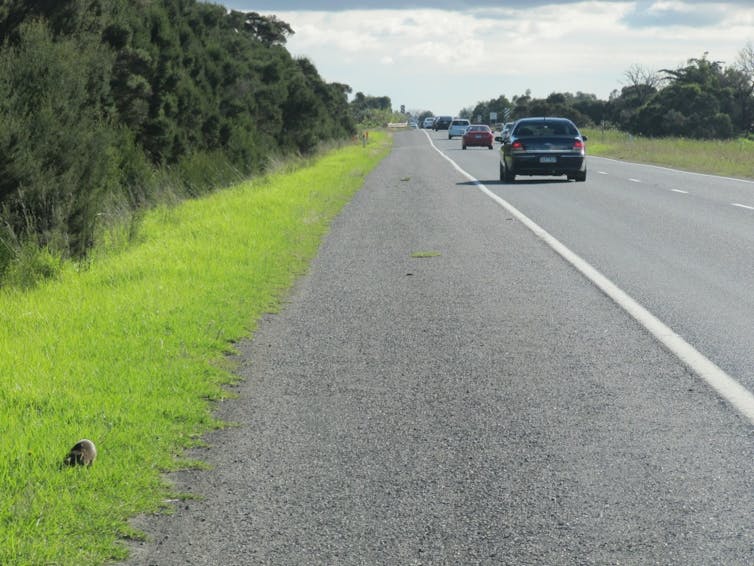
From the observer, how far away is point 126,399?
5992mm

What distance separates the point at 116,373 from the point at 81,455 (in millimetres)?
1803

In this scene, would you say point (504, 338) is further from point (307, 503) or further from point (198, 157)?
point (198, 157)

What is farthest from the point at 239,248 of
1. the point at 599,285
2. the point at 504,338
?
the point at 504,338

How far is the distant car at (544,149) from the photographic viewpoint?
87.4 feet

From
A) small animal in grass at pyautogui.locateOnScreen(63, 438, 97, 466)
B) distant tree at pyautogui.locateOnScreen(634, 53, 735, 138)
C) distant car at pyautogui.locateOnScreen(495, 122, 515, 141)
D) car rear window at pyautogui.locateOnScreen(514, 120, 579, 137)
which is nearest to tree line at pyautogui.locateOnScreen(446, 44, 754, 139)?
distant tree at pyautogui.locateOnScreen(634, 53, 735, 138)

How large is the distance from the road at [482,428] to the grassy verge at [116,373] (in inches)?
9.1

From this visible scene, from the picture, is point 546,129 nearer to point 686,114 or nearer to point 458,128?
point 686,114

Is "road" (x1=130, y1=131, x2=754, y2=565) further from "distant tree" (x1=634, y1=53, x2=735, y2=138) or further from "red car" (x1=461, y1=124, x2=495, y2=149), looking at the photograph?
"distant tree" (x1=634, y1=53, x2=735, y2=138)

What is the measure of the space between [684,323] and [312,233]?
8.06m

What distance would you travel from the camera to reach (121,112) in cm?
2197

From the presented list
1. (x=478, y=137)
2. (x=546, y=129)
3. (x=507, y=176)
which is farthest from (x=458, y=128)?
(x=546, y=129)

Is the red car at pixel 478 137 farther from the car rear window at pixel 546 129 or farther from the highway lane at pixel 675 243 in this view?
the highway lane at pixel 675 243

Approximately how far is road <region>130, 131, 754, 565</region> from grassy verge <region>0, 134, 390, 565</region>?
0.23 m

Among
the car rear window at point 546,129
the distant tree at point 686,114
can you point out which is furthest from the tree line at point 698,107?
the car rear window at point 546,129
